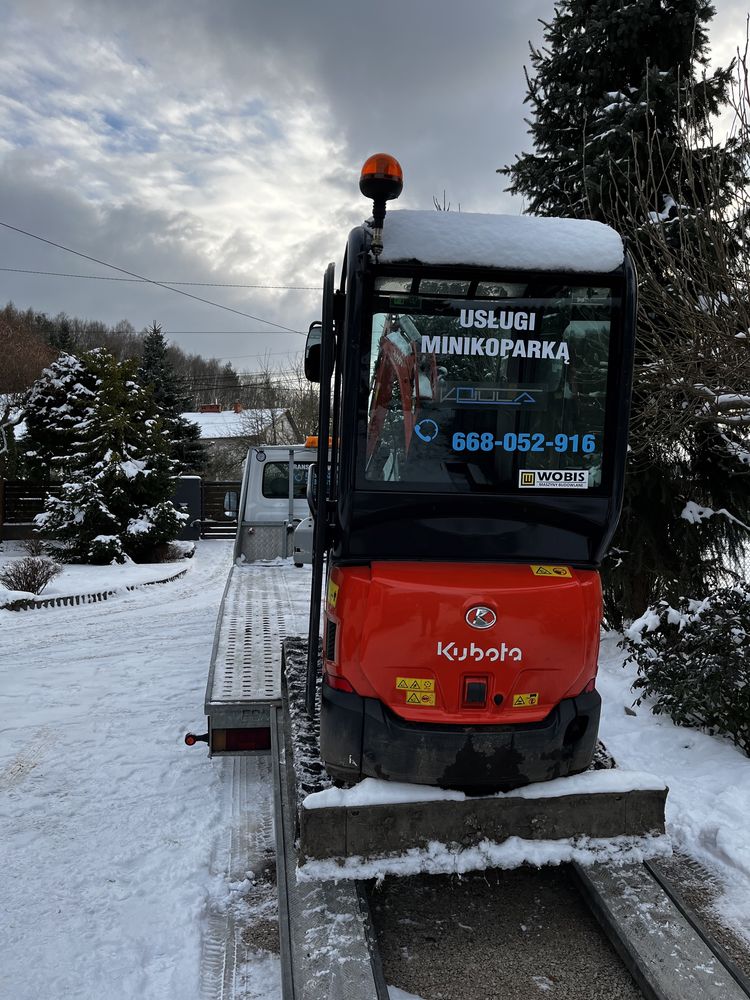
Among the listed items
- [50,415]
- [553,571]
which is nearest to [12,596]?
[553,571]

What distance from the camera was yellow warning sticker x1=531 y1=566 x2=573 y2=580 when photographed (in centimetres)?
323

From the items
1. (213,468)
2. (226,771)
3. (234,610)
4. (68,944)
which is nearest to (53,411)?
(213,468)

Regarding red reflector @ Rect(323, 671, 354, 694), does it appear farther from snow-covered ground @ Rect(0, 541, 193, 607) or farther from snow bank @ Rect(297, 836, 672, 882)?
snow-covered ground @ Rect(0, 541, 193, 607)

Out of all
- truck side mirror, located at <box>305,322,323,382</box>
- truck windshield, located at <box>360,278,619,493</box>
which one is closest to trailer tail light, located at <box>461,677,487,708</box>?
truck windshield, located at <box>360,278,619,493</box>

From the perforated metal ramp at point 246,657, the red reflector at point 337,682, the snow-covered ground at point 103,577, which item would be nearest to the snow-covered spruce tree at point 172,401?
the snow-covered ground at point 103,577

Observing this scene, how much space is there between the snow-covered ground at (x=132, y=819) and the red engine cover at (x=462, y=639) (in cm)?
135

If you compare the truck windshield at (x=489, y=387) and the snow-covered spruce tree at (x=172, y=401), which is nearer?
the truck windshield at (x=489, y=387)

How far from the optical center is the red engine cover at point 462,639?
120 inches

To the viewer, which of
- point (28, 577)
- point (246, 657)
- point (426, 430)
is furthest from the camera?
point (28, 577)

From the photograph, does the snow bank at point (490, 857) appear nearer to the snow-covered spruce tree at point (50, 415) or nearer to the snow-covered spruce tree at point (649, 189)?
the snow-covered spruce tree at point (649, 189)

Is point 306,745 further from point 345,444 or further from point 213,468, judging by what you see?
point 213,468

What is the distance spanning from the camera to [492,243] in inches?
Result: 122

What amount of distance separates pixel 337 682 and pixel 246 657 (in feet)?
8.42

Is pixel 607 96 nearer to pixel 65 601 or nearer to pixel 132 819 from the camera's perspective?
pixel 132 819
